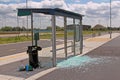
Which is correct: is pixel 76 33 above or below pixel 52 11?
below

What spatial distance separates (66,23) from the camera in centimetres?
1911

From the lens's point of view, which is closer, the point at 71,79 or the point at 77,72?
the point at 71,79

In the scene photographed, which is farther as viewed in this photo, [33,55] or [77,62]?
[77,62]

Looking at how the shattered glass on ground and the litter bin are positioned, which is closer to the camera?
the litter bin

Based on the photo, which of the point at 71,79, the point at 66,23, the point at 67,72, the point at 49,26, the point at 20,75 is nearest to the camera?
the point at 71,79

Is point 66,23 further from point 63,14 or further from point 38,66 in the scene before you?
point 38,66

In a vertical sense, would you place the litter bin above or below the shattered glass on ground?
above

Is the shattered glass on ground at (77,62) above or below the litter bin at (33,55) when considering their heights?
below

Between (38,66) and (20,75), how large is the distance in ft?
7.62

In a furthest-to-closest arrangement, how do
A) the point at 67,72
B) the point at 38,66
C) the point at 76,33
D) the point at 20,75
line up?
1. the point at 76,33
2. the point at 38,66
3. the point at 67,72
4. the point at 20,75

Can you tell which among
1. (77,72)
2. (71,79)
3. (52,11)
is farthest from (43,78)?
(52,11)

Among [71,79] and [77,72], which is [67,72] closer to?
[77,72]

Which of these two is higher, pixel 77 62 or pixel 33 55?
pixel 33 55

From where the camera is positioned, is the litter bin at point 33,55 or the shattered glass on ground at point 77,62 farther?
the shattered glass on ground at point 77,62
